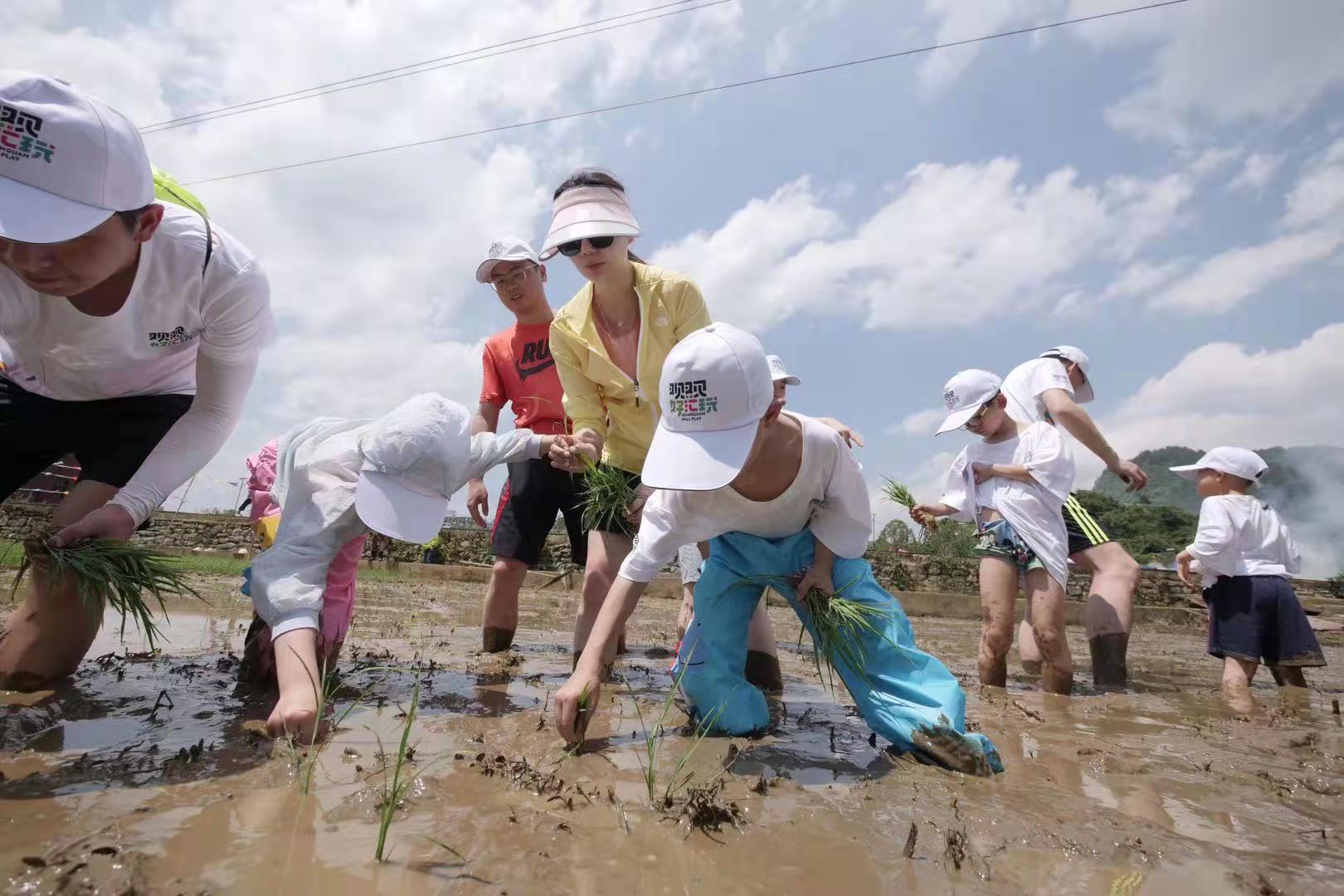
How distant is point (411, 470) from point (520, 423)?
1822 millimetres

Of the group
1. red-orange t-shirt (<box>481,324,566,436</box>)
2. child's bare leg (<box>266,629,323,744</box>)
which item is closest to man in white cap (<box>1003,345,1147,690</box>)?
red-orange t-shirt (<box>481,324,566,436</box>)

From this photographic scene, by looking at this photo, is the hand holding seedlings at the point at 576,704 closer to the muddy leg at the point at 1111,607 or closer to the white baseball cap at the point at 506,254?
the white baseball cap at the point at 506,254

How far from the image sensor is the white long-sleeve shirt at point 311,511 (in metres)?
2.41

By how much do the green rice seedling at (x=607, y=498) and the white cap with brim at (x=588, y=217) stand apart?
1.04m

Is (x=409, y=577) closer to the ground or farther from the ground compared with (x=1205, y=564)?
closer to the ground

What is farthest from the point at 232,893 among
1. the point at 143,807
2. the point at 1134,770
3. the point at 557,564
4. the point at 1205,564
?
the point at 557,564

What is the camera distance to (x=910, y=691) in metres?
2.55

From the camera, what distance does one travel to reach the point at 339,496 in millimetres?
2688

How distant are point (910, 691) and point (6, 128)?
9.58 ft

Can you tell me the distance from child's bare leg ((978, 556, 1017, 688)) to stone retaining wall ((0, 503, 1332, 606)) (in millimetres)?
10144

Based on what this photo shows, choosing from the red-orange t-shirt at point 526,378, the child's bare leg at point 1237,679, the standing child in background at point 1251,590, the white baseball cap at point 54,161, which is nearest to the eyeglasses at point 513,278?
the red-orange t-shirt at point 526,378

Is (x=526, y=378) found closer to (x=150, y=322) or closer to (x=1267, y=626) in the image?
(x=150, y=322)

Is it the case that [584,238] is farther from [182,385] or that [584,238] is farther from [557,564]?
[557,564]

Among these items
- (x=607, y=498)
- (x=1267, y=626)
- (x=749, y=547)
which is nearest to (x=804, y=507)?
(x=749, y=547)
